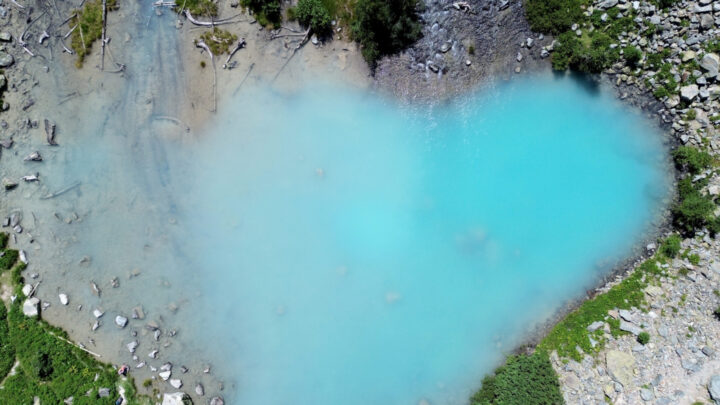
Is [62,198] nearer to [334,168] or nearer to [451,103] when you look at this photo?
[334,168]

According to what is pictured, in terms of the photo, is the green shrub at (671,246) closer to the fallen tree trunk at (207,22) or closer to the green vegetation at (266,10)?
the green vegetation at (266,10)

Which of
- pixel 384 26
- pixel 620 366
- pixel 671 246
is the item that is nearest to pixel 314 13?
pixel 384 26

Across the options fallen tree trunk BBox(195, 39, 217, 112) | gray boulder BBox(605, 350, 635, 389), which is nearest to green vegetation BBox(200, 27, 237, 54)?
fallen tree trunk BBox(195, 39, 217, 112)

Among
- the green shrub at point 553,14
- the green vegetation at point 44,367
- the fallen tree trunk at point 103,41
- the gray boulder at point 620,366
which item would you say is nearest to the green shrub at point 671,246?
the gray boulder at point 620,366

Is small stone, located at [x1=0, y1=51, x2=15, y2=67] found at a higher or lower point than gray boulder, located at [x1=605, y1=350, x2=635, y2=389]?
higher

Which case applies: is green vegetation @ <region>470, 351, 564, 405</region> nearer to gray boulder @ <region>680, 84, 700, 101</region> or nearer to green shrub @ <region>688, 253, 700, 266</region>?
green shrub @ <region>688, 253, 700, 266</region>

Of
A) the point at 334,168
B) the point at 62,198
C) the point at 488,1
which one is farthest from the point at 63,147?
the point at 488,1

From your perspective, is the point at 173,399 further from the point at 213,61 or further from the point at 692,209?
the point at 692,209
